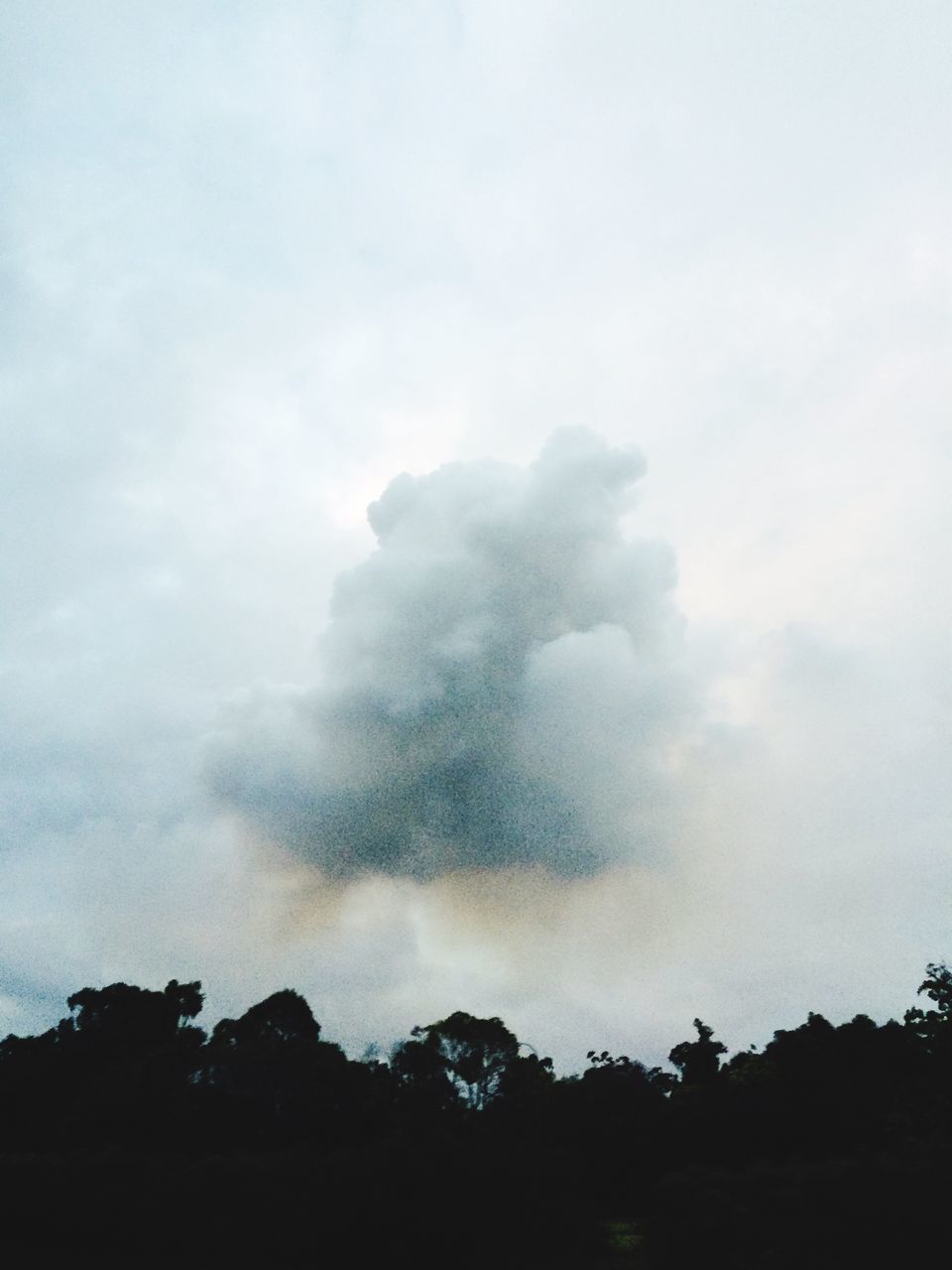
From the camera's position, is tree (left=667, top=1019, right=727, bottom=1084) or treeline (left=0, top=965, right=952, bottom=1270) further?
tree (left=667, top=1019, right=727, bottom=1084)

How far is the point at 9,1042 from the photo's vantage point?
67375mm

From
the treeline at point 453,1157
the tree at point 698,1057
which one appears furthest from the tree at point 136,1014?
the tree at point 698,1057

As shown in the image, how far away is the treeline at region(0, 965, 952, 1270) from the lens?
11.4 m

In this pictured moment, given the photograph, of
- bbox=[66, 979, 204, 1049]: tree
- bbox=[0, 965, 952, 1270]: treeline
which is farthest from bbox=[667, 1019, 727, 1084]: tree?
bbox=[66, 979, 204, 1049]: tree

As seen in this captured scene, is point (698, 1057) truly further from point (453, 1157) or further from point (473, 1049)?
point (453, 1157)

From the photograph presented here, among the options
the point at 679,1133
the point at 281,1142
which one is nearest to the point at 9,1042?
the point at 281,1142

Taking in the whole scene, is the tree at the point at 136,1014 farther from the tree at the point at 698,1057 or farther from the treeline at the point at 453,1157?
the tree at the point at 698,1057

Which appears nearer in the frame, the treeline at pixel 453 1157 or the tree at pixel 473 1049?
the treeline at pixel 453 1157

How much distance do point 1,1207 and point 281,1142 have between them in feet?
81.5

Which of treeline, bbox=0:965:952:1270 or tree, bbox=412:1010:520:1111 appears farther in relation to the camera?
tree, bbox=412:1010:520:1111

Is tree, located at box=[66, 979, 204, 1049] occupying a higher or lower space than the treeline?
higher

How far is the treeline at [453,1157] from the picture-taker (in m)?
11.4

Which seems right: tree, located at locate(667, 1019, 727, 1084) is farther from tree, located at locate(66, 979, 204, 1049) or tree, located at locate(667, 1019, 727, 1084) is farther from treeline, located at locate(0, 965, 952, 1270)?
tree, located at locate(66, 979, 204, 1049)

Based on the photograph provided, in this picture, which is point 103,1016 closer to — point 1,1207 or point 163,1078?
point 163,1078
